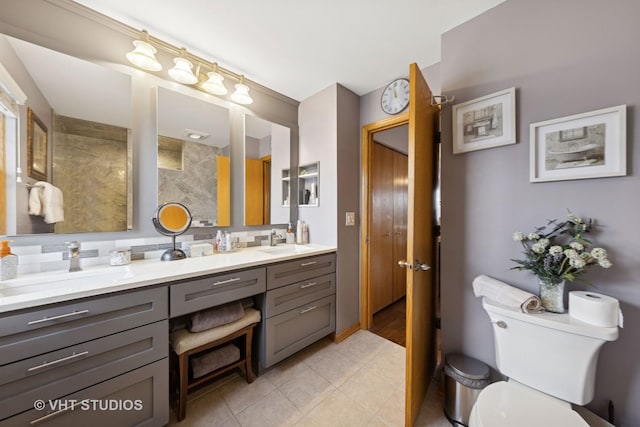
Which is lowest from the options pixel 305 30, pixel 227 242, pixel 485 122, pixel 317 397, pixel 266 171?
pixel 317 397

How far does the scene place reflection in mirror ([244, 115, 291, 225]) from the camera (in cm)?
206

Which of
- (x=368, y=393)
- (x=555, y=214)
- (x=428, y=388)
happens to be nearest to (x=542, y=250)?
(x=555, y=214)

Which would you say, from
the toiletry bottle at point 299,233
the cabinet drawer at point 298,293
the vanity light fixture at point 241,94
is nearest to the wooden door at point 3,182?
the vanity light fixture at point 241,94

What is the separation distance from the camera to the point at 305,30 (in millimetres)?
1443

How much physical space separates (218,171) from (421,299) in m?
1.79

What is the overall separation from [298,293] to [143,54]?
1.90 meters

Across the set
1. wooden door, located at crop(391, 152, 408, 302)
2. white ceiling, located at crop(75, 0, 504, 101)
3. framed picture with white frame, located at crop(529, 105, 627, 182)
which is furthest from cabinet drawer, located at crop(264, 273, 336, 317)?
white ceiling, located at crop(75, 0, 504, 101)

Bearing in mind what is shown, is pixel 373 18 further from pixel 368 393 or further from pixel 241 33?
pixel 368 393

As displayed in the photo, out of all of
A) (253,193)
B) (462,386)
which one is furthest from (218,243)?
(462,386)

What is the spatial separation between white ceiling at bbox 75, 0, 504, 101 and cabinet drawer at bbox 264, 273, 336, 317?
5.70ft

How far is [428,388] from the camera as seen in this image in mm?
1530

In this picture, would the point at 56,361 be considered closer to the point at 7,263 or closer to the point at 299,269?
the point at 7,263

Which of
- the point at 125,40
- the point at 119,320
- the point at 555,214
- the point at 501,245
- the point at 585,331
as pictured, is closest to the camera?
the point at 585,331

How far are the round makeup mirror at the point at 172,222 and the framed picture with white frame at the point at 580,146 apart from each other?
7.03ft
